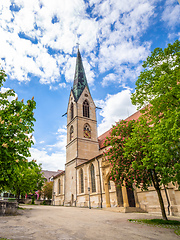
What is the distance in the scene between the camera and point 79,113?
36.2 meters

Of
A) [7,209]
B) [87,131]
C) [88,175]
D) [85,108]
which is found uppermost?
[85,108]

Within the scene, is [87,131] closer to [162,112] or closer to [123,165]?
[123,165]

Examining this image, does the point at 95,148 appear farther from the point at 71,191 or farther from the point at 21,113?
the point at 21,113

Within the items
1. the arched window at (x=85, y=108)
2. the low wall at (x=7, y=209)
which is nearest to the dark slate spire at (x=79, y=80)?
the arched window at (x=85, y=108)

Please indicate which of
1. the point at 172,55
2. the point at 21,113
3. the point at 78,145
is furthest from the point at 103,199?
the point at 21,113

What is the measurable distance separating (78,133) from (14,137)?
28867 mm

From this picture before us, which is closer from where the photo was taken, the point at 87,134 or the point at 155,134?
the point at 155,134

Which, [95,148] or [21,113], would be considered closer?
[21,113]

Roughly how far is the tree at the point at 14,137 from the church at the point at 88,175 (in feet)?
43.4

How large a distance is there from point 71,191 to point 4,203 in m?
20.2

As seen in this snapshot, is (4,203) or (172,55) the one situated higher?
(172,55)

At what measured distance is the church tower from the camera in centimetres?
3141

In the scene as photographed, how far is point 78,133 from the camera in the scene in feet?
110

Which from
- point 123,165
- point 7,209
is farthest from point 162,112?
point 7,209
